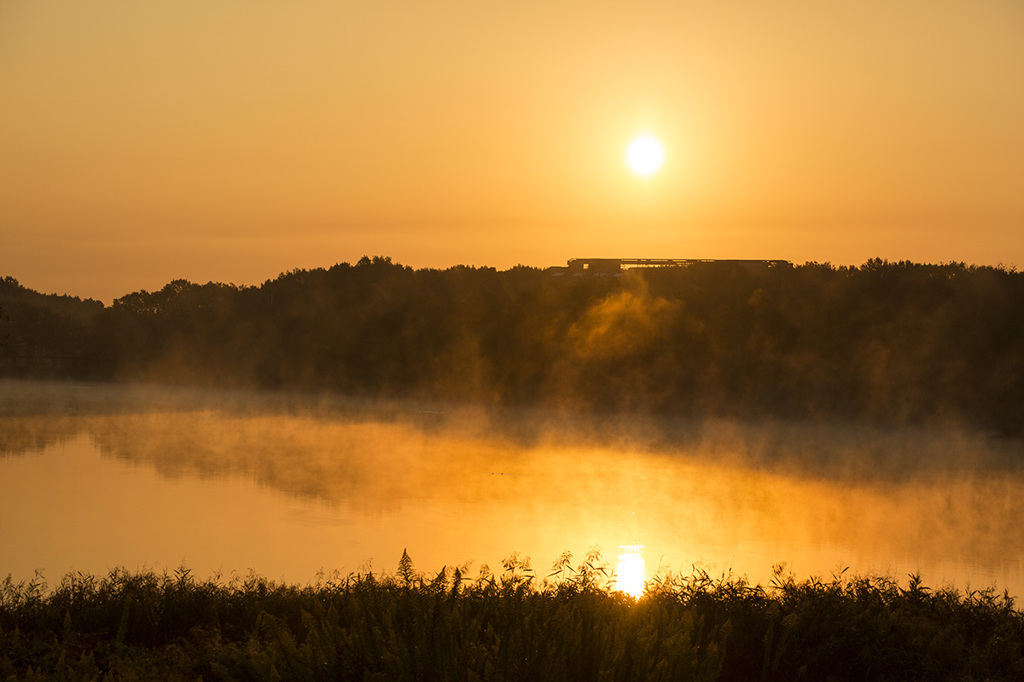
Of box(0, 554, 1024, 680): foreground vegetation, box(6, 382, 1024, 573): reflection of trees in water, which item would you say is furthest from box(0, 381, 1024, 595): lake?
box(0, 554, 1024, 680): foreground vegetation

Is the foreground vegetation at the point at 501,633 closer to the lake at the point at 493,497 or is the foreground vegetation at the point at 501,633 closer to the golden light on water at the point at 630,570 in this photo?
the golden light on water at the point at 630,570

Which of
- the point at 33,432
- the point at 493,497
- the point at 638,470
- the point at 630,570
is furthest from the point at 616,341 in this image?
the point at 630,570

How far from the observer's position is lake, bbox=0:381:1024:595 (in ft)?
50.1

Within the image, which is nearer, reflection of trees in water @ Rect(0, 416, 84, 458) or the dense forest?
reflection of trees in water @ Rect(0, 416, 84, 458)

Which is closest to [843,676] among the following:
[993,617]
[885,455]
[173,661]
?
[993,617]

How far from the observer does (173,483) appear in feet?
77.4

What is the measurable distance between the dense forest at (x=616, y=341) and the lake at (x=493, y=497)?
403 centimetres

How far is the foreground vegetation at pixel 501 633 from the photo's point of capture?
586 cm

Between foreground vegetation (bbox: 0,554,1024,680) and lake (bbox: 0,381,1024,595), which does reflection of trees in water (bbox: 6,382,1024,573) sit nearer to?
lake (bbox: 0,381,1024,595)

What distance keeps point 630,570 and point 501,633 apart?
7902 mm

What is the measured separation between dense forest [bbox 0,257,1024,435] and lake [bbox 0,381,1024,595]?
159 inches

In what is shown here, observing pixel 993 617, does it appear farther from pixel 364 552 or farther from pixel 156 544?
pixel 156 544

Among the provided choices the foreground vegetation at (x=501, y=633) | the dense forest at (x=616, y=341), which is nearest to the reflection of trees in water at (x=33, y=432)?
the dense forest at (x=616, y=341)

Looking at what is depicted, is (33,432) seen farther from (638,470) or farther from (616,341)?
(616,341)
